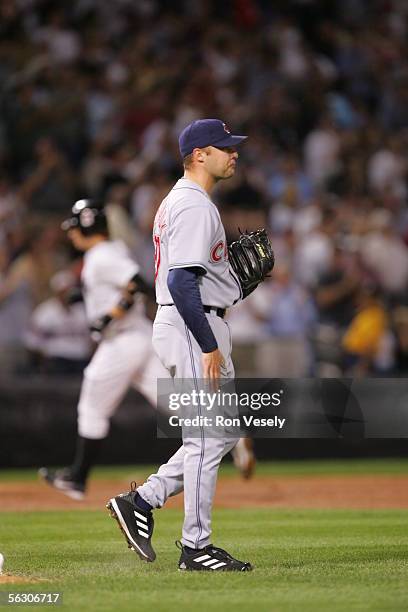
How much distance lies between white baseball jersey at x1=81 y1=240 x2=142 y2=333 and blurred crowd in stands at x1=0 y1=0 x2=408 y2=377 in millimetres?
2644

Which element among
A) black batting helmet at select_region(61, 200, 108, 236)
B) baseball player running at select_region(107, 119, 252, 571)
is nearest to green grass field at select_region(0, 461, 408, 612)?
baseball player running at select_region(107, 119, 252, 571)

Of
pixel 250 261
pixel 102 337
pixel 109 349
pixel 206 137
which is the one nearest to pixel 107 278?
pixel 102 337

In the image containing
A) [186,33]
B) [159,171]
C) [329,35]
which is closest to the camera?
[159,171]

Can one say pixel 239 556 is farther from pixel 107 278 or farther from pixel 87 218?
pixel 87 218

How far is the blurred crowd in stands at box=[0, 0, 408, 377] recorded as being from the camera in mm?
14422

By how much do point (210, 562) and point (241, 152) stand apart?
Answer: 37.4 feet

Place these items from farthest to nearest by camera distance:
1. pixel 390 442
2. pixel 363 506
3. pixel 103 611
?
1. pixel 390 442
2. pixel 363 506
3. pixel 103 611

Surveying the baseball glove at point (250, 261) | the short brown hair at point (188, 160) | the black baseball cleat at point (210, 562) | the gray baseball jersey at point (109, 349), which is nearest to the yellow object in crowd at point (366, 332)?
the gray baseball jersey at point (109, 349)

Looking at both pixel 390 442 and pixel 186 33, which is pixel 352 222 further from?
pixel 186 33

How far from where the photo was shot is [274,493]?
11.2m

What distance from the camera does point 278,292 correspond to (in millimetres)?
14773

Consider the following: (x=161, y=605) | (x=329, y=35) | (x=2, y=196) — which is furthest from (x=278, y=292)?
(x=161, y=605)

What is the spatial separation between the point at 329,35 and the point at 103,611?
1573 cm

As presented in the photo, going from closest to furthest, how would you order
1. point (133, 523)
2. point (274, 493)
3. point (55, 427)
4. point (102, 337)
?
point (133, 523) < point (102, 337) < point (274, 493) < point (55, 427)
